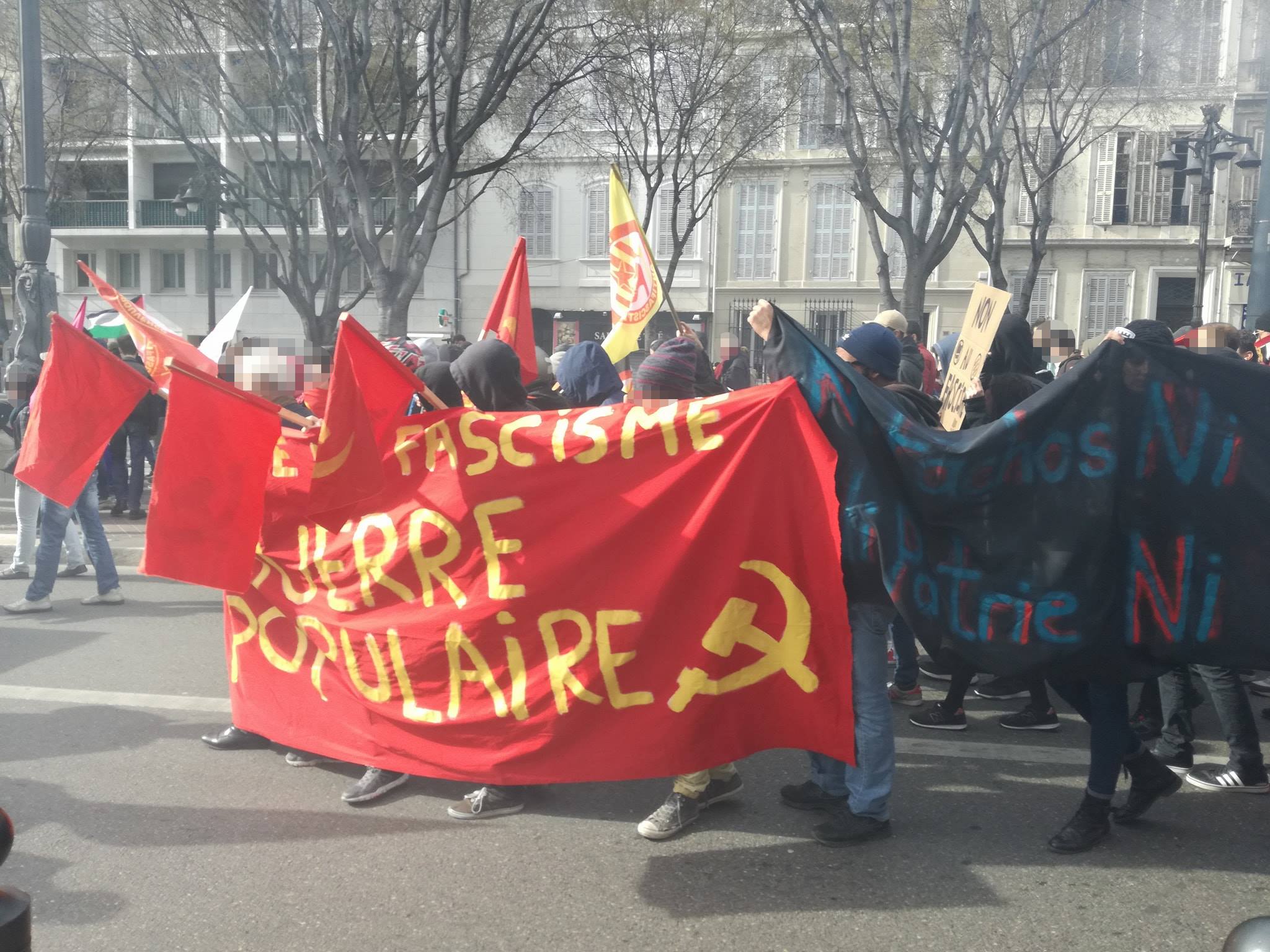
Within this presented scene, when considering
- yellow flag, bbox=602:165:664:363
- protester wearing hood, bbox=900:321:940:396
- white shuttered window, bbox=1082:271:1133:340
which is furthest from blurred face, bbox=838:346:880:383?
white shuttered window, bbox=1082:271:1133:340

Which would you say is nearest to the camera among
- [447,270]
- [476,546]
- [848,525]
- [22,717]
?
[848,525]

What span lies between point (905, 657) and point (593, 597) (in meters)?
2.19

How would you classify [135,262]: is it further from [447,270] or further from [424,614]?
[424,614]

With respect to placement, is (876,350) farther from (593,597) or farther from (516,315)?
(516,315)

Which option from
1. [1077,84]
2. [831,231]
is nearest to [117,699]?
[1077,84]

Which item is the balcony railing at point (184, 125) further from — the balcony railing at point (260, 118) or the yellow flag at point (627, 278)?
the yellow flag at point (627, 278)

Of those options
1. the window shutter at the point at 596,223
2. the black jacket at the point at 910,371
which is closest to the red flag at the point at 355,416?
the black jacket at the point at 910,371

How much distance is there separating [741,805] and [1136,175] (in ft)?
104

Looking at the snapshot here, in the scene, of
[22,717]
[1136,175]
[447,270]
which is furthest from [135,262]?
[22,717]

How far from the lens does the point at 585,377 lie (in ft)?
17.8

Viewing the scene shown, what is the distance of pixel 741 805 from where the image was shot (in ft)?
14.0

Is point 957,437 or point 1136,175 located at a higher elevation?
point 1136,175

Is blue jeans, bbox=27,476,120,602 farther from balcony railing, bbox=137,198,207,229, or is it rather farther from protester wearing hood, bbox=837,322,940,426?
balcony railing, bbox=137,198,207,229

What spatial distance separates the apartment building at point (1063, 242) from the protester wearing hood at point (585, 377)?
26.2 metres
